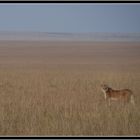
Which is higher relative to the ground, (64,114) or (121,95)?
(121,95)

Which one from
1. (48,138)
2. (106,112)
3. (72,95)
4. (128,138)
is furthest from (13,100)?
(128,138)

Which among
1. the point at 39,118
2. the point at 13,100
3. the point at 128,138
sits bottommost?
the point at 128,138

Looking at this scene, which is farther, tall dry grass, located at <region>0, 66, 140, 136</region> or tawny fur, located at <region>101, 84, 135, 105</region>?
tawny fur, located at <region>101, 84, 135, 105</region>

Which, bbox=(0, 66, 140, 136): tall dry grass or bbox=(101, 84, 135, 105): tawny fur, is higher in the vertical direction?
bbox=(101, 84, 135, 105): tawny fur

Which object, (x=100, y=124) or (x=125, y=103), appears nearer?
(x=100, y=124)

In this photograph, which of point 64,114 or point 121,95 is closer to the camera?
point 64,114

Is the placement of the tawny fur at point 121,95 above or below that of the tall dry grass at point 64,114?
above

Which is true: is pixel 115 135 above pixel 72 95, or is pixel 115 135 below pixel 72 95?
below

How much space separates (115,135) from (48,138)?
1547mm

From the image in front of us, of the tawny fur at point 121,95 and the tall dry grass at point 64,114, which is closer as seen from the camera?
the tall dry grass at point 64,114

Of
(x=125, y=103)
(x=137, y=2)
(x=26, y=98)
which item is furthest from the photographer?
(x=26, y=98)

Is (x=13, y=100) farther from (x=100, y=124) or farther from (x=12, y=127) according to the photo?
(x=100, y=124)

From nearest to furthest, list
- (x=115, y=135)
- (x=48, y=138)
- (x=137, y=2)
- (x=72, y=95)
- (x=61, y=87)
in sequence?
(x=48, y=138) < (x=115, y=135) < (x=137, y=2) < (x=72, y=95) < (x=61, y=87)

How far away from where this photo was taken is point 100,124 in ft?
28.9
